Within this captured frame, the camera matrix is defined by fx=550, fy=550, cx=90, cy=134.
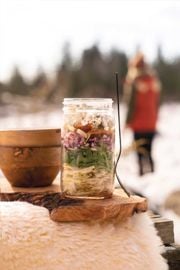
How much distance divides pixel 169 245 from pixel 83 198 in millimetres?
310

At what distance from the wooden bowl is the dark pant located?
2.83 metres

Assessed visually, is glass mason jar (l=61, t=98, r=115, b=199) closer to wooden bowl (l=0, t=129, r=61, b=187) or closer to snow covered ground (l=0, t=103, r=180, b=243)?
wooden bowl (l=0, t=129, r=61, b=187)

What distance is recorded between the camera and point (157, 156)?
5.59 m

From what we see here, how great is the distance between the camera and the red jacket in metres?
3.83

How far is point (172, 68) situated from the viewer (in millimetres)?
8602

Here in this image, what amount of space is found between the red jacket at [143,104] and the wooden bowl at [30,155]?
2726 millimetres

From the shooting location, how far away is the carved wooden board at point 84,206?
3.17 ft

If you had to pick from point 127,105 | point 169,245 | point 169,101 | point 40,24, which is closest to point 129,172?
point 127,105

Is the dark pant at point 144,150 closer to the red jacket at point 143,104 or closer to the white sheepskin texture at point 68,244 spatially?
the red jacket at point 143,104

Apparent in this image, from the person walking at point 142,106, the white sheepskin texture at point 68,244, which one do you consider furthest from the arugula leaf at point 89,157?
the person walking at point 142,106

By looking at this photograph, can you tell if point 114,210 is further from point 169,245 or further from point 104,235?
point 169,245

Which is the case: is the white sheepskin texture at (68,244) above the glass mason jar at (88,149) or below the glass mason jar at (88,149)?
below

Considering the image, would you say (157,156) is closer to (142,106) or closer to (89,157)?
(142,106)

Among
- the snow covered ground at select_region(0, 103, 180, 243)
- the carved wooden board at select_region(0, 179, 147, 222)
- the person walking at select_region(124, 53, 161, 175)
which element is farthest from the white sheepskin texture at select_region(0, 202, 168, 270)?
the person walking at select_region(124, 53, 161, 175)
